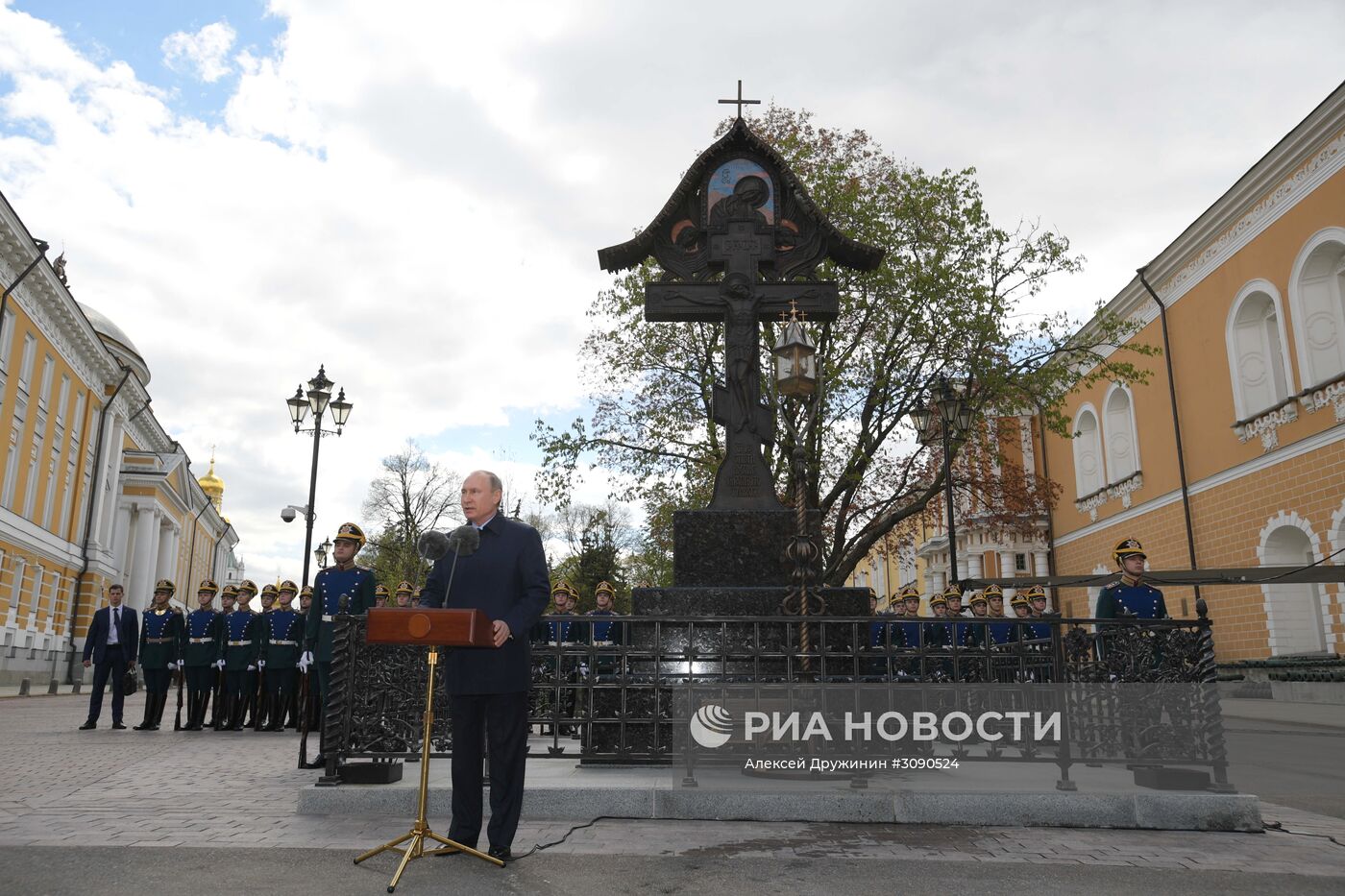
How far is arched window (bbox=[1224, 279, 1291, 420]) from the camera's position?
2545 centimetres

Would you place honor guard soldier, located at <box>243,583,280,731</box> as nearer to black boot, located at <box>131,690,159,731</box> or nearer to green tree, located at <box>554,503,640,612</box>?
black boot, located at <box>131,690,159,731</box>

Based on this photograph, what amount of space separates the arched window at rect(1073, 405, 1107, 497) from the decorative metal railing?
32.7 meters

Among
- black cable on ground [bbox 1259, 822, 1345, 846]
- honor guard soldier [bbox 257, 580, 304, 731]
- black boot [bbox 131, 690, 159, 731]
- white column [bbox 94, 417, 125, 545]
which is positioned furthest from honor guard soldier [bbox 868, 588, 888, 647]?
white column [bbox 94, 417, 125, 545]

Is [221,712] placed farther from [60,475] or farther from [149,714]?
[60,475]

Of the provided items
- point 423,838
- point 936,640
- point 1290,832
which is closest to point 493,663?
point 423,838

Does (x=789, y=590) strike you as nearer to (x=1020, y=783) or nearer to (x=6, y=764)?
(x=1020, y=783)

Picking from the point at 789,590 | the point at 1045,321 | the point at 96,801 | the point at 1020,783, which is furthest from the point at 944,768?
the point at 1045,321

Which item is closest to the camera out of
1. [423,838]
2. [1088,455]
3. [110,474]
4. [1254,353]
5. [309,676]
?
[423,838]

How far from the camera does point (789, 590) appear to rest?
6883 mm

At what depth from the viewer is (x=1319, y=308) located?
23.0 metres

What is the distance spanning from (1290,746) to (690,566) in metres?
10.3

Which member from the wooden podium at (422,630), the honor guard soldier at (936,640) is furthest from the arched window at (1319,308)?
the wooden podium at (422,630)

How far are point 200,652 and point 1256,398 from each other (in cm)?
2657

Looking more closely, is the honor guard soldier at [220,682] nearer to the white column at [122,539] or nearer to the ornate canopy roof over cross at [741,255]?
the ornate canopy roof over cross at [741,255]
